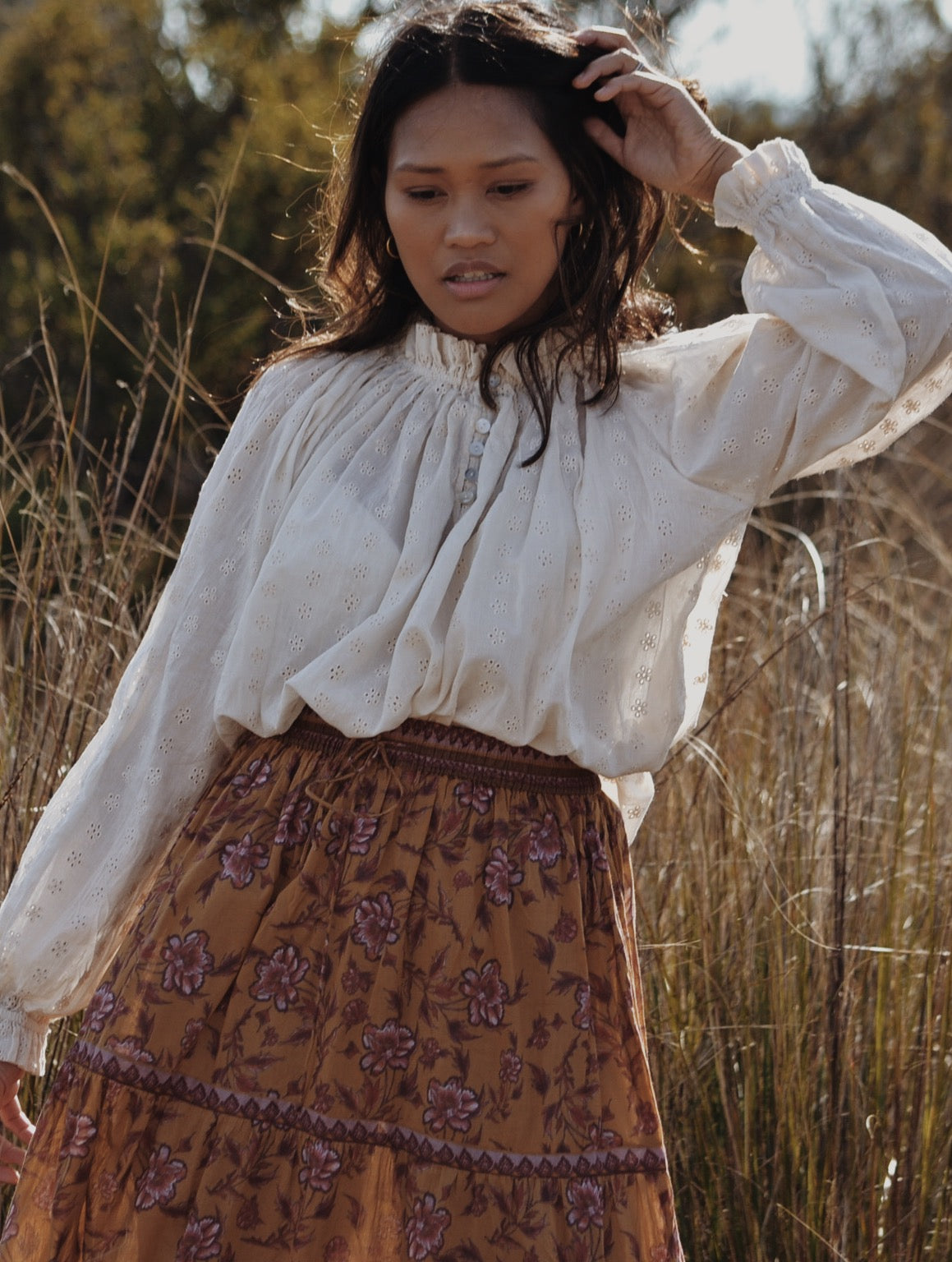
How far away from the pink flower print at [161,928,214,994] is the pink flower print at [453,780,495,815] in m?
0.32

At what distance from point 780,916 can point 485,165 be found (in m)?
1.32

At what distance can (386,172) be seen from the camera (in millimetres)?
2084

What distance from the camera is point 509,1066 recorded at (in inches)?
66.8

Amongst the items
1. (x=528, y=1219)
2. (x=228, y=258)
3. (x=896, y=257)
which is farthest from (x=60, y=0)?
(x=528, y=1219)

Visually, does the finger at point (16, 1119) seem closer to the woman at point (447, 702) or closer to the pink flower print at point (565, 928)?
the woman at point (447, 702)

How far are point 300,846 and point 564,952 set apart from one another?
0.32 m

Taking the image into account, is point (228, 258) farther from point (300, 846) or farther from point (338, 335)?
point (300, 846)

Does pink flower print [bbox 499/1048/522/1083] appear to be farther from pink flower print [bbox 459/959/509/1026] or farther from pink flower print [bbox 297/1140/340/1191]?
pink flower print [bbox 297/1140/340/1191]

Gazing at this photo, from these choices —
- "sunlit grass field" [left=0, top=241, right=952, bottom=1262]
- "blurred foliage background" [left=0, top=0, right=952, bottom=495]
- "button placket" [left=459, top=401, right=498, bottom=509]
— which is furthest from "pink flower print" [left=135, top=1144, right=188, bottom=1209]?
"blurred foliage background" [left=0, top=0, right=952, bottom=495]

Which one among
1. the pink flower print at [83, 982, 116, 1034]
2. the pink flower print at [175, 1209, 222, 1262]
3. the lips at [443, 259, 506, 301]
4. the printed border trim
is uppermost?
the lips at [443, 259, 506, 301]

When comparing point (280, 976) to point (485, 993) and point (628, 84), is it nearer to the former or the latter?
point (485, 993)

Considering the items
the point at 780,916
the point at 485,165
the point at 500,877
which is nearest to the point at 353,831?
the point at 500,877

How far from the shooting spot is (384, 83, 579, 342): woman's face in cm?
190

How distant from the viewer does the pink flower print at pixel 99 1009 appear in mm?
1767
